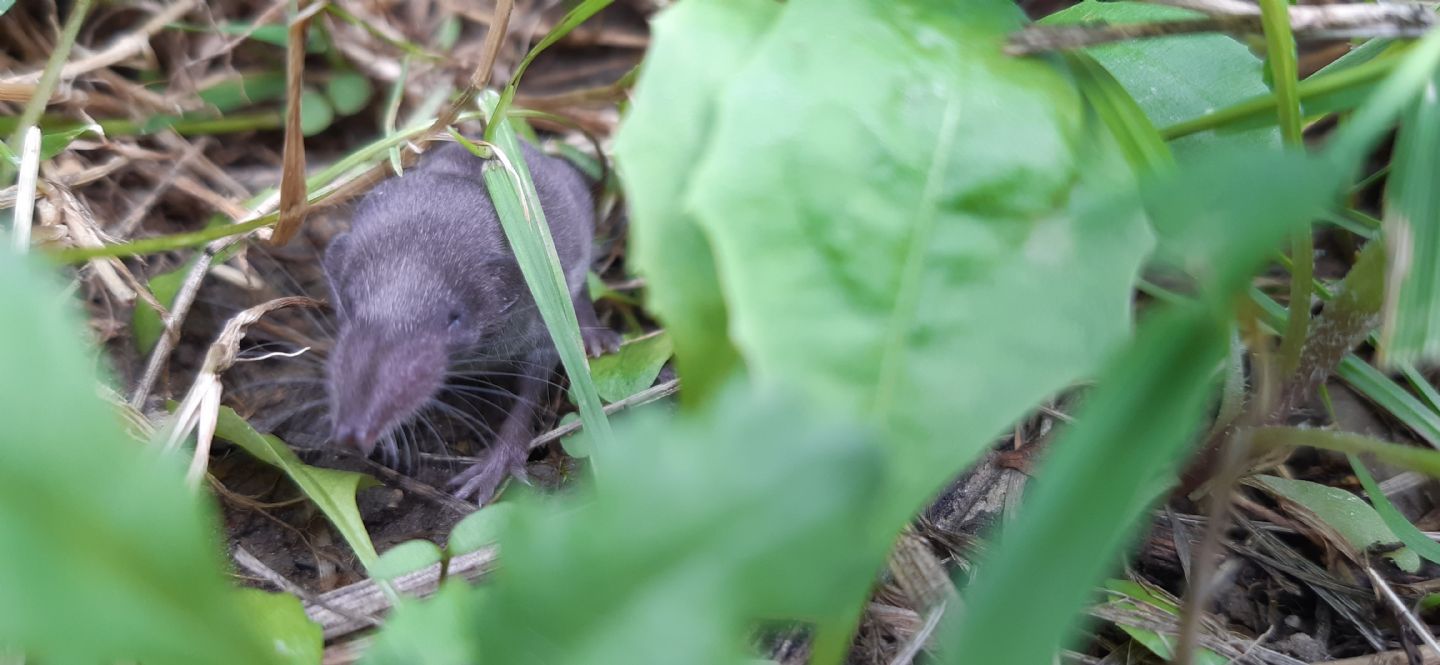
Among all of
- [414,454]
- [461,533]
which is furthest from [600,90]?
[461,533]

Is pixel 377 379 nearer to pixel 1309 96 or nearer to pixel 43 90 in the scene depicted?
pixel 43 90

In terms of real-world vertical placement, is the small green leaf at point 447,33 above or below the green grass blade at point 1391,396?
above

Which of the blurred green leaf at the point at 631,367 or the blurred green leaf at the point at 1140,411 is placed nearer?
the blurred green leaf at the point at 1140,411

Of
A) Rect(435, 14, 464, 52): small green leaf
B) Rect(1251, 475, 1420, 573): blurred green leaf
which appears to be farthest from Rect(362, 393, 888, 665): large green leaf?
Rect(435, 14, 464, 52): small green leaf

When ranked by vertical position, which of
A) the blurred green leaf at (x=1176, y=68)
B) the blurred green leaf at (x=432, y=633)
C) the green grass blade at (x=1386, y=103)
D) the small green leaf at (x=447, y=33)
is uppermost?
the green grass blade at (x=1386, y=103)

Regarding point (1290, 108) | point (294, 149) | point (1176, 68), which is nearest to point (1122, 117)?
point (1290, 108)

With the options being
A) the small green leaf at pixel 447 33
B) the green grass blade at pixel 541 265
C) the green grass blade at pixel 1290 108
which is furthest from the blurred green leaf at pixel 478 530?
the small green leaf at pixel 447 33

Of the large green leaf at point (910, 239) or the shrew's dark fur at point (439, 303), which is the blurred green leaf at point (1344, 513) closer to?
the large green leaf at point (910, 239)
